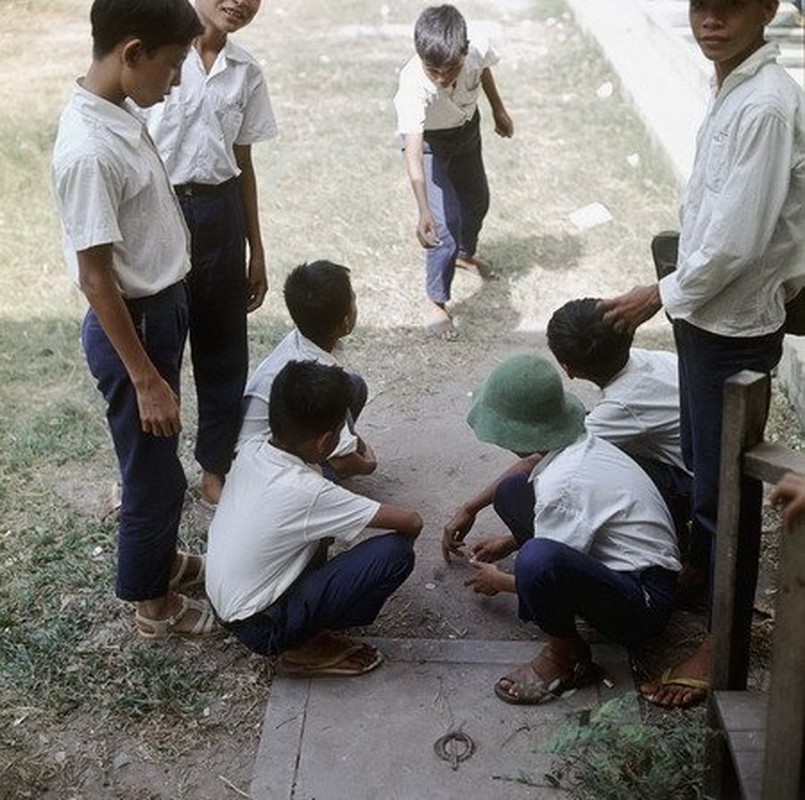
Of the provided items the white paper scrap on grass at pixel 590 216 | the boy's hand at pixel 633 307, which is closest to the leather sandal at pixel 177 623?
the boy's hand at pixel 633 307

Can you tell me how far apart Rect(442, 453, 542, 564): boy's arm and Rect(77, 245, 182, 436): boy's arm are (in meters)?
1.02

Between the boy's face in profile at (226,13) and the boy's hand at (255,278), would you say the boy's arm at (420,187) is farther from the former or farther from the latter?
the boy's face in profile at (226,13)

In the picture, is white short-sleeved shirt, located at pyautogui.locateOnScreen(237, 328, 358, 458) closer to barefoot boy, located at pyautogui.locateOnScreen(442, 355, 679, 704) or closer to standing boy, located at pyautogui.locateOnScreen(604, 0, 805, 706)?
barefoot boy, located at pyautogui.locateOnScreen(442, 355, 679, 704)

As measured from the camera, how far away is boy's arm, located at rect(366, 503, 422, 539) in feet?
9.50

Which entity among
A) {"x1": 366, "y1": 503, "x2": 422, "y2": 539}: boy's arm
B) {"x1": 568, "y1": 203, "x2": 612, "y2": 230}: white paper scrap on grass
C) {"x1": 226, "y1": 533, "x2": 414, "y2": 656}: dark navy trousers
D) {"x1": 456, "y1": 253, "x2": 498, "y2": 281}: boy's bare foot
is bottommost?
{"x1": 568, "y1": 203, "x2": 612, "y2": 230}: white paper scrap on grass

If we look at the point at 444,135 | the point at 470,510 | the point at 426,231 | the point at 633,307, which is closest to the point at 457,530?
the point at 470,510

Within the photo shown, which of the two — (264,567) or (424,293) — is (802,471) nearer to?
(264,567)

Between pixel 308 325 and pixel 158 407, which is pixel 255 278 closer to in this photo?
pixel 308 325

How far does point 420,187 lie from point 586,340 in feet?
6.49

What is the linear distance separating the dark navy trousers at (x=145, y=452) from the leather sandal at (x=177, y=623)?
0.32 feet

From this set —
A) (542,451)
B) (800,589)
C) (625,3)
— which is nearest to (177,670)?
(542,451)

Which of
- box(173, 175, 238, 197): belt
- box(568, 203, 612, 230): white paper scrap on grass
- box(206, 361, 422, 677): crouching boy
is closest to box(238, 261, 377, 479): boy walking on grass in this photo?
box(173, 175, 238, 197): belt

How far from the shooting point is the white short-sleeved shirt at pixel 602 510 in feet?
9.18

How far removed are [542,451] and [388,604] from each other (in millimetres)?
799
